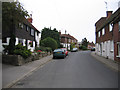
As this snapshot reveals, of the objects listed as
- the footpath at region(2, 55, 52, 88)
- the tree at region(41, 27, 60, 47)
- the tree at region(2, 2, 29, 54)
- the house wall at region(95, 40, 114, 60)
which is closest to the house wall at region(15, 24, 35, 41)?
the tree at region(2, 2, 29, 54)

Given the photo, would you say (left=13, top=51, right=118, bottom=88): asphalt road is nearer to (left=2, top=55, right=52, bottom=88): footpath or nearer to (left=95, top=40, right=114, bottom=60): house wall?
(left=2, top=55, right=52, bottom=88): footpath

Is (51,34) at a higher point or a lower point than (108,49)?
higher

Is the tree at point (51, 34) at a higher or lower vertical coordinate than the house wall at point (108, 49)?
higher

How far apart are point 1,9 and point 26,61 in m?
6.19

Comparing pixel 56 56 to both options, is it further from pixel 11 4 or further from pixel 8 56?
pixel 11 4

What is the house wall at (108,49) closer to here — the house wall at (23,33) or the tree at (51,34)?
the house wall at (23,33)

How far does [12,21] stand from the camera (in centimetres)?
1041

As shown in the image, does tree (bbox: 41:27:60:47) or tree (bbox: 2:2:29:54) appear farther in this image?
tree (bbox: 41:27:60:47)

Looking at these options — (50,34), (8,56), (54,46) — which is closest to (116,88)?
(8,56)

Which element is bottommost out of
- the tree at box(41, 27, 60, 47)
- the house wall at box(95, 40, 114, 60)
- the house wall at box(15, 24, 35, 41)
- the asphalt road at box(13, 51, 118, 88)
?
the asphalt road at box(13, 51, 118, 88)

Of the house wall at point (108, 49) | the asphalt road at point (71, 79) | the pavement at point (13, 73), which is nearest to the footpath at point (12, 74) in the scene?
the pavement at point (13, 73)

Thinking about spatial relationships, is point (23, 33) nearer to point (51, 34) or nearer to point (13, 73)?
point (13, 73)

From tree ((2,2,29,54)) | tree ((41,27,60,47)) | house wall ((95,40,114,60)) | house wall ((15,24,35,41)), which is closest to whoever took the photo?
tree ((2,2,29,54))

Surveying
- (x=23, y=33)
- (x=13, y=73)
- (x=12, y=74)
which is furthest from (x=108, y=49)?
(x=12, y=74)
